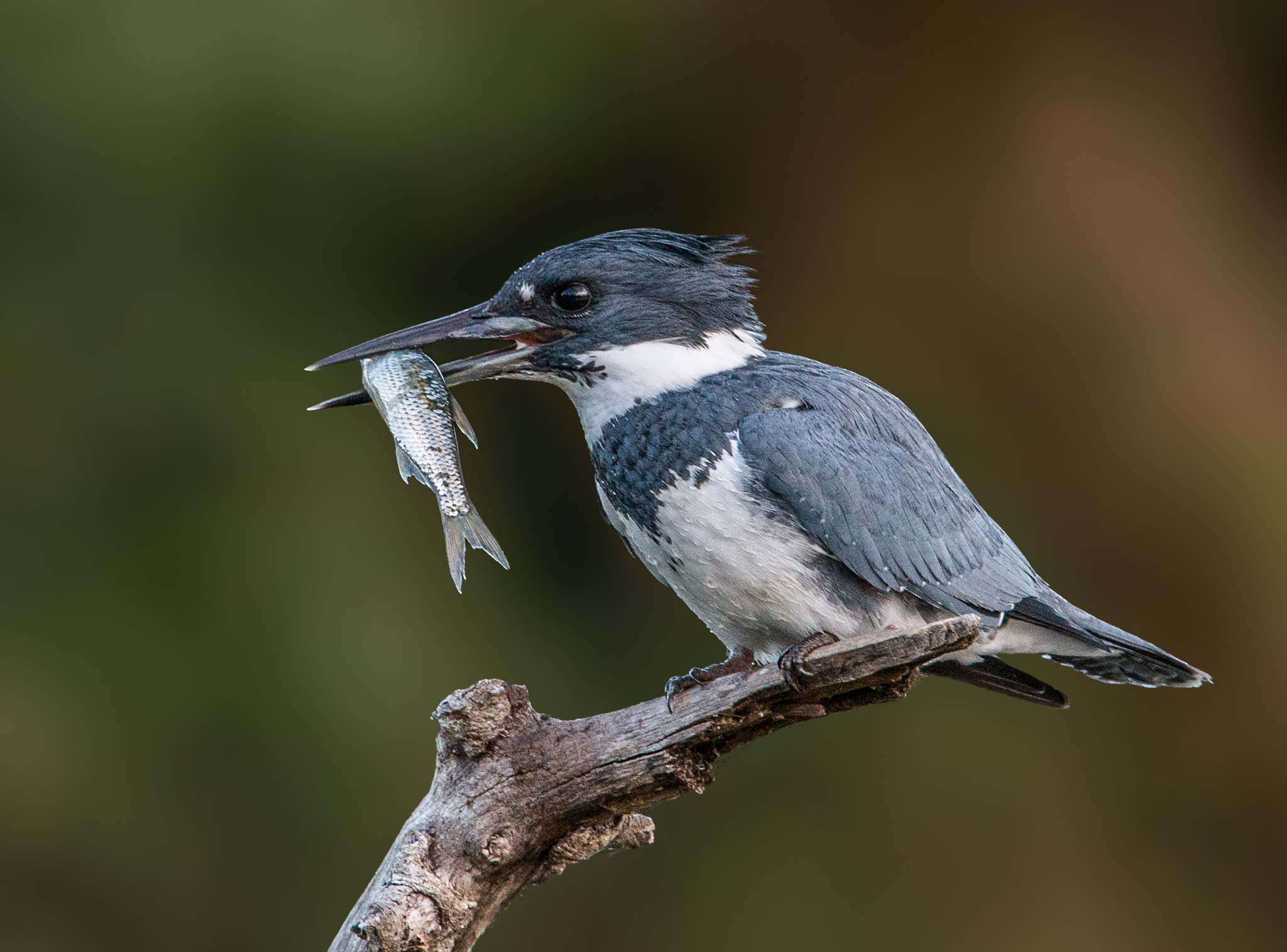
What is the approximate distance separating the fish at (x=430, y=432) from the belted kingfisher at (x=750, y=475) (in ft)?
0.19

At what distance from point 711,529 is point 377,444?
2.57 m

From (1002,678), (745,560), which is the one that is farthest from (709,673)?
(1002,678)

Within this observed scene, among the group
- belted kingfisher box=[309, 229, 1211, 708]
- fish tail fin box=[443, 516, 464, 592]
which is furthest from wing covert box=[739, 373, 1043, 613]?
fish tail fin box=[443, 516, 464, 592]

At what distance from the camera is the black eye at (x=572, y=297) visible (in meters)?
2.46

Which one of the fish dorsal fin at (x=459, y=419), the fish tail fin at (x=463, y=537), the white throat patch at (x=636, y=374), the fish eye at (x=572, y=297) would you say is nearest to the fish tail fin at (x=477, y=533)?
the fish tail fin at (x=463, y=537)

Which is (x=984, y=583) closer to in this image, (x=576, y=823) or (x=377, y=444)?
(x=576, y=823)

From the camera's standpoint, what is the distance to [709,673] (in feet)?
7.69

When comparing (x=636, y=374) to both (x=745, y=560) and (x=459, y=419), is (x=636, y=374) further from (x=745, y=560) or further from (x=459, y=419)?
(x=745, y=560)

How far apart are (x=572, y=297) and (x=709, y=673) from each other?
2.50 feet

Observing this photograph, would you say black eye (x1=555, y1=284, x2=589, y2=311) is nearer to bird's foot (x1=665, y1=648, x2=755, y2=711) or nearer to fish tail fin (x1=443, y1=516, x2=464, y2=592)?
fish tail fin (x1=443, y1=516, x2=464, y2=592)

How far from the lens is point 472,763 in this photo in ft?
7.32

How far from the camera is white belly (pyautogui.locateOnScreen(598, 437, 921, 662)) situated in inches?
86.6

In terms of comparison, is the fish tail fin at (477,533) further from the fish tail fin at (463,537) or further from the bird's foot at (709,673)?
the bird's foot at (709,673)

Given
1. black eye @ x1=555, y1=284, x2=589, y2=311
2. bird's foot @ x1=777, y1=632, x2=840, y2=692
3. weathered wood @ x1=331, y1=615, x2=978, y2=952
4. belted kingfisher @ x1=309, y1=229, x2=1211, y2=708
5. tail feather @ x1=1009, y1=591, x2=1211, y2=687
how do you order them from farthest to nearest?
black eye @ x1=555, y1=284, x2=589, y2=311 < tail feather @ x1=1009, y1=591, x2=1211, y2=687 < belted kingfisher @ x1=309, y1=229, x2=1211, y2=708 < weathered wood @ x1=331, y1=615, x2=978, y2=952 < bird's foot @ x1=777, y1=632, x2=840, y2=692
